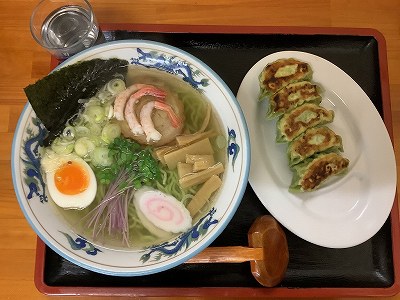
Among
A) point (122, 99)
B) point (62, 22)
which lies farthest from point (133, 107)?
point (62, 22)

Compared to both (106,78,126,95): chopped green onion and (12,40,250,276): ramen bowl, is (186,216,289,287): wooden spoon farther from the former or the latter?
(106,78,126,95): chopped green onion

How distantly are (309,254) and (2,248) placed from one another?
3.71ft

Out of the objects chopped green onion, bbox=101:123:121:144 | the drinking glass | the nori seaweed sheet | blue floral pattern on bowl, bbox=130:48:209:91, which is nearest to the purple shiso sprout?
chopped green onion, bbox=101:123:121:144

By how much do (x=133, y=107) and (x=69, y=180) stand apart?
0.34 m

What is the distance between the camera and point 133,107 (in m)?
1.77

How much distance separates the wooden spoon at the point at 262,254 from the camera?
1.70m

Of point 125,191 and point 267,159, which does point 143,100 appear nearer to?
point 125,191

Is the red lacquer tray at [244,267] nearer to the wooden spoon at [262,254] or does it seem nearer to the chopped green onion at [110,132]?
the wooden spoon at [262,254]

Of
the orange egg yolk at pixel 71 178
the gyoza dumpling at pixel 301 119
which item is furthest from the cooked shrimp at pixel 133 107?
the gyoza dumpling at pixel 301 119

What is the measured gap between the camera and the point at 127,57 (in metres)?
1.71

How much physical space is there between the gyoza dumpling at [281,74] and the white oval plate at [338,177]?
0.07m

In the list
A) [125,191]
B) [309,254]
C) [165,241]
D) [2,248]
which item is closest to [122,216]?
[125,191]

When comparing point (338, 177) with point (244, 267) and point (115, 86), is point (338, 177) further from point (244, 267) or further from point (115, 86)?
point (115, 86)

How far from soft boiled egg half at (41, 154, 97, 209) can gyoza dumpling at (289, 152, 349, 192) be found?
731 mm
